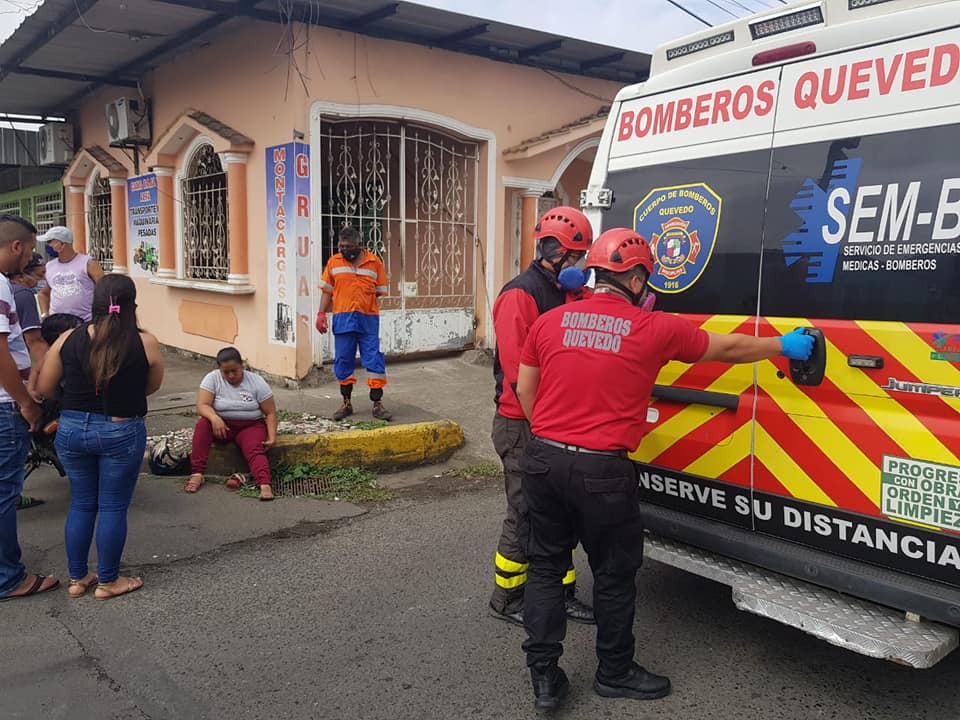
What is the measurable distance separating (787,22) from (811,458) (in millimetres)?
1753

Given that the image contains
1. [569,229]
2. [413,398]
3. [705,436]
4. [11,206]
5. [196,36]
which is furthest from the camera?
[11,206]

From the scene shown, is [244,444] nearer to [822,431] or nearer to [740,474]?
[740,474]

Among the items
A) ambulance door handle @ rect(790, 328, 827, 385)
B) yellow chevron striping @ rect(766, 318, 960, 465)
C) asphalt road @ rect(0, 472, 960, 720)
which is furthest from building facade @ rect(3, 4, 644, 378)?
yellow chevron striping @ rect(766, 318, 960, 465)

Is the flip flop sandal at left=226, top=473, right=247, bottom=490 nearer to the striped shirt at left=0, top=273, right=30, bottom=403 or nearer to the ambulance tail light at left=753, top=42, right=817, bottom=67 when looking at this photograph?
the striped shirt at left=0, top=273, right=30, bottom=403

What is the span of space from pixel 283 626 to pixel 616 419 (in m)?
1.91

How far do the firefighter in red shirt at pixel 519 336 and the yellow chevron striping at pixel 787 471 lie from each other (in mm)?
1034

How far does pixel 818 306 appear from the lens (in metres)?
2.97

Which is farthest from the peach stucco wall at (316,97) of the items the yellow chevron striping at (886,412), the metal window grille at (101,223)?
the yellow chevron striping at (886,412)

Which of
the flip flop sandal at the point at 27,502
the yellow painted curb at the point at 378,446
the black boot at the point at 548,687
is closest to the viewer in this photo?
the black boot at the point at 548,687

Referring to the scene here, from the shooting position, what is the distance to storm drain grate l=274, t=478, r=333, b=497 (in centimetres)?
573

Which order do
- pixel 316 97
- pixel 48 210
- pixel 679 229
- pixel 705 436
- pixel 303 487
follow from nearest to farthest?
pixel 705 436 < pixel 679 229 < pixel 303 487 < pixel 316 97 < pixel 48 210

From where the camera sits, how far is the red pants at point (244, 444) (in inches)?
220

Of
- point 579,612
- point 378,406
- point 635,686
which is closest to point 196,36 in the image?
point 378,406

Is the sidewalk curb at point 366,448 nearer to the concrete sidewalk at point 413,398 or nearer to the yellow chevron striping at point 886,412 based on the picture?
the concrete sidewalk at point 413,398
